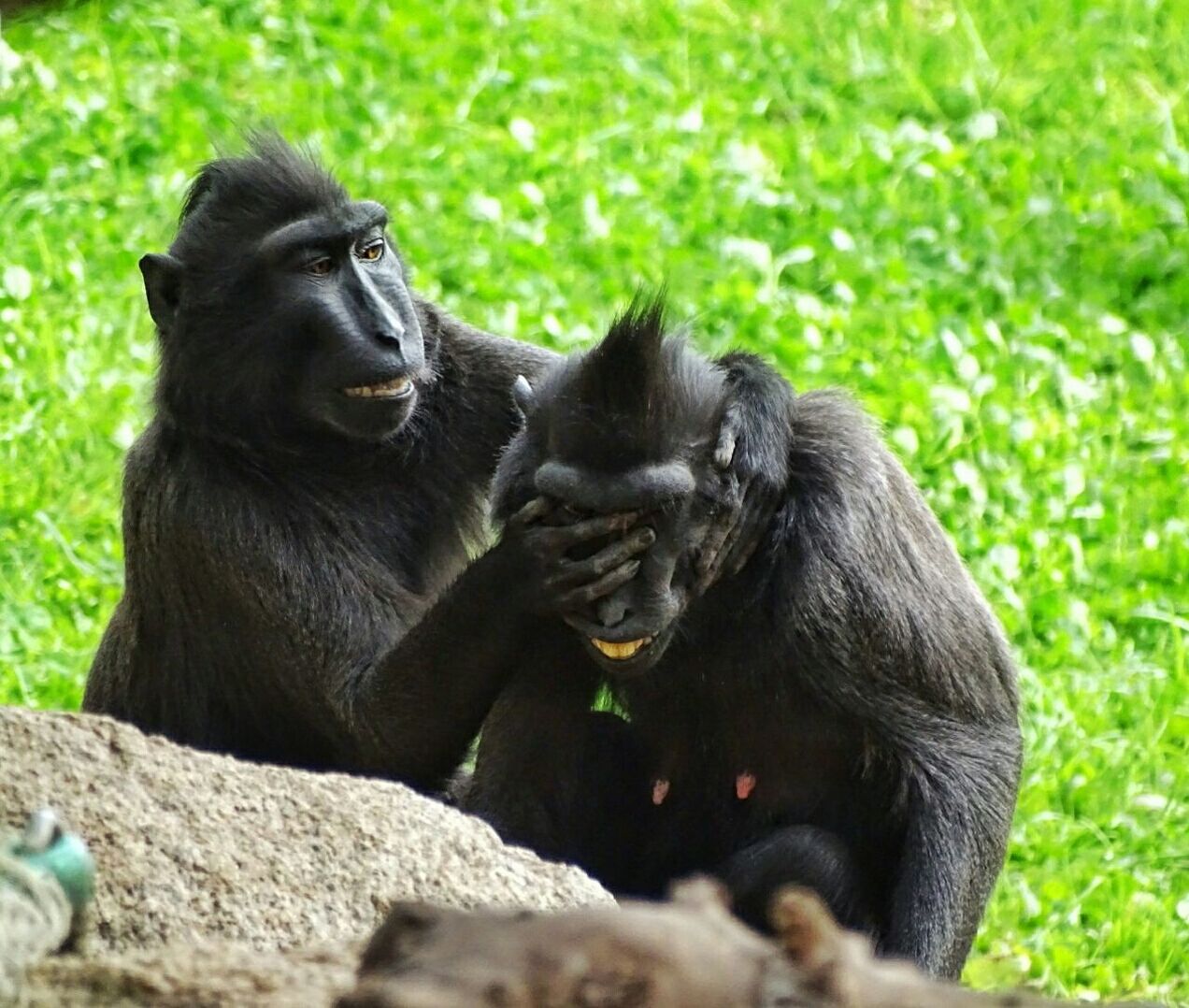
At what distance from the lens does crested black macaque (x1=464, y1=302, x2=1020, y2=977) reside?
5473 millimetres

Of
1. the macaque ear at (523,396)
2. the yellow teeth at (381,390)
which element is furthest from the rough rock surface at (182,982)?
the yellow teeth at (381,390)

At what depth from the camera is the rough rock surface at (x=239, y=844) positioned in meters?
4.52

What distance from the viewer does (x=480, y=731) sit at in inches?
259

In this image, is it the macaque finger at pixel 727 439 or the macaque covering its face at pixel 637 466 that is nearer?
the macaque covering its face at pixel 637 466

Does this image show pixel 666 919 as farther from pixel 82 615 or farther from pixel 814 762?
pixel 82 615

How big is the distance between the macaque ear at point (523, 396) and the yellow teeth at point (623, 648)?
741 millimetres

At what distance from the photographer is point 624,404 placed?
5.41 metres

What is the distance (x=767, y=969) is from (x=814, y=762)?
3223mm

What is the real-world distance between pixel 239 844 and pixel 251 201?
264 centimetres

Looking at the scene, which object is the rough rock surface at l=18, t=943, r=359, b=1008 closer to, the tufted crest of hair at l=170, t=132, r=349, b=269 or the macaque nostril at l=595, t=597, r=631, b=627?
the macaque nostril at l=595, t=597, r=631, b=627

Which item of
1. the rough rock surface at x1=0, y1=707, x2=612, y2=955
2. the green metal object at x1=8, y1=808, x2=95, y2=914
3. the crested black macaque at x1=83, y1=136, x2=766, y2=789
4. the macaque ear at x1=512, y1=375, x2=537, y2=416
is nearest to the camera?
the green metal object at x1=8, y1=808, x2=95, y2=914

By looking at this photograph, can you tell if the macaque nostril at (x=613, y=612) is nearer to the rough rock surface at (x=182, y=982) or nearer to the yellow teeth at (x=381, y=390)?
the yellow teeth at (x=381, y=390)

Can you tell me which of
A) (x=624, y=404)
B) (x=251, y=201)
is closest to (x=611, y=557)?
(x=624, y=404)

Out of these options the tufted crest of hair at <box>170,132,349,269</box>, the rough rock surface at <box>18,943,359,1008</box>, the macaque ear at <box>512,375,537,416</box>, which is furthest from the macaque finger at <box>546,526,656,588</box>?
the rough rock surface at <box>18,943,359,1008</box>
